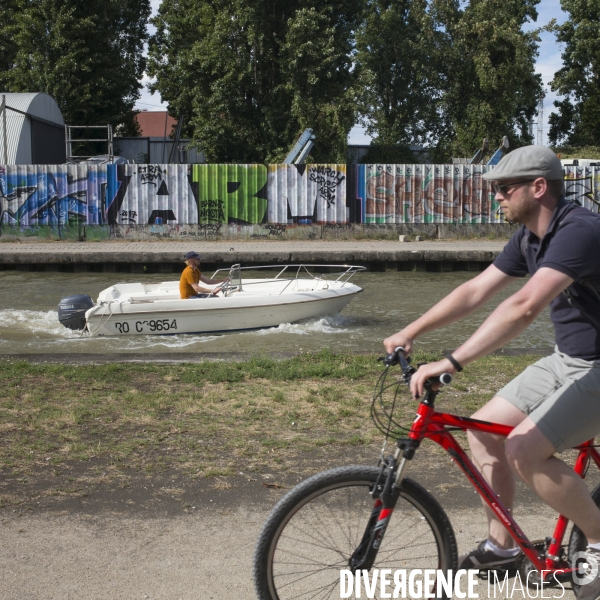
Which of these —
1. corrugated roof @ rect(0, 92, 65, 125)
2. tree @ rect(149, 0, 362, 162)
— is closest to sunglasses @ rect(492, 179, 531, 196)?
corrugated roof @ rect(0, 92, 65, 125)

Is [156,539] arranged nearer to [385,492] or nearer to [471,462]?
[385,492]

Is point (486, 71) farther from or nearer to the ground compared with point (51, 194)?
farther from the ground

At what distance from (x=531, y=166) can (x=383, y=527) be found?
1.47 metres

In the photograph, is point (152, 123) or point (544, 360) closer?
point (544, 360)

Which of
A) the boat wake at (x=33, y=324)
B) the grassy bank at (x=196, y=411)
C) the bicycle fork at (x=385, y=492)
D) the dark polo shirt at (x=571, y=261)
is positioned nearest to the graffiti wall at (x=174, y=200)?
the boat wake at (x=33, y=324)

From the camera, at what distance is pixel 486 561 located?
3.16 metres

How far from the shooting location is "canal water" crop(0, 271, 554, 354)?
12.2 m

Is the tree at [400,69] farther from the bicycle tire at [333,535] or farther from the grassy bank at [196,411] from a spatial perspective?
the bicycle tire at [333,535]

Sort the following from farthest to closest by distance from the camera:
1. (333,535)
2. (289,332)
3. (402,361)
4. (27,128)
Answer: (27,128) < (289,332) < (333,535) < (402,361)

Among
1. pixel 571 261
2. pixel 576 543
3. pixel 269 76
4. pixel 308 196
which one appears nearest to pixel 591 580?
pixel 576 543

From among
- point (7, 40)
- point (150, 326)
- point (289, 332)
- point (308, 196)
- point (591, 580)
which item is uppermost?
point (7, 40)

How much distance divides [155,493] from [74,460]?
798mm

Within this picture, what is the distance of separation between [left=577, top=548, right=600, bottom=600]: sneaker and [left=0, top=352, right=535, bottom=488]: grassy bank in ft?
7.24

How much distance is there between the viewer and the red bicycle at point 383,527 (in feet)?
9.53
